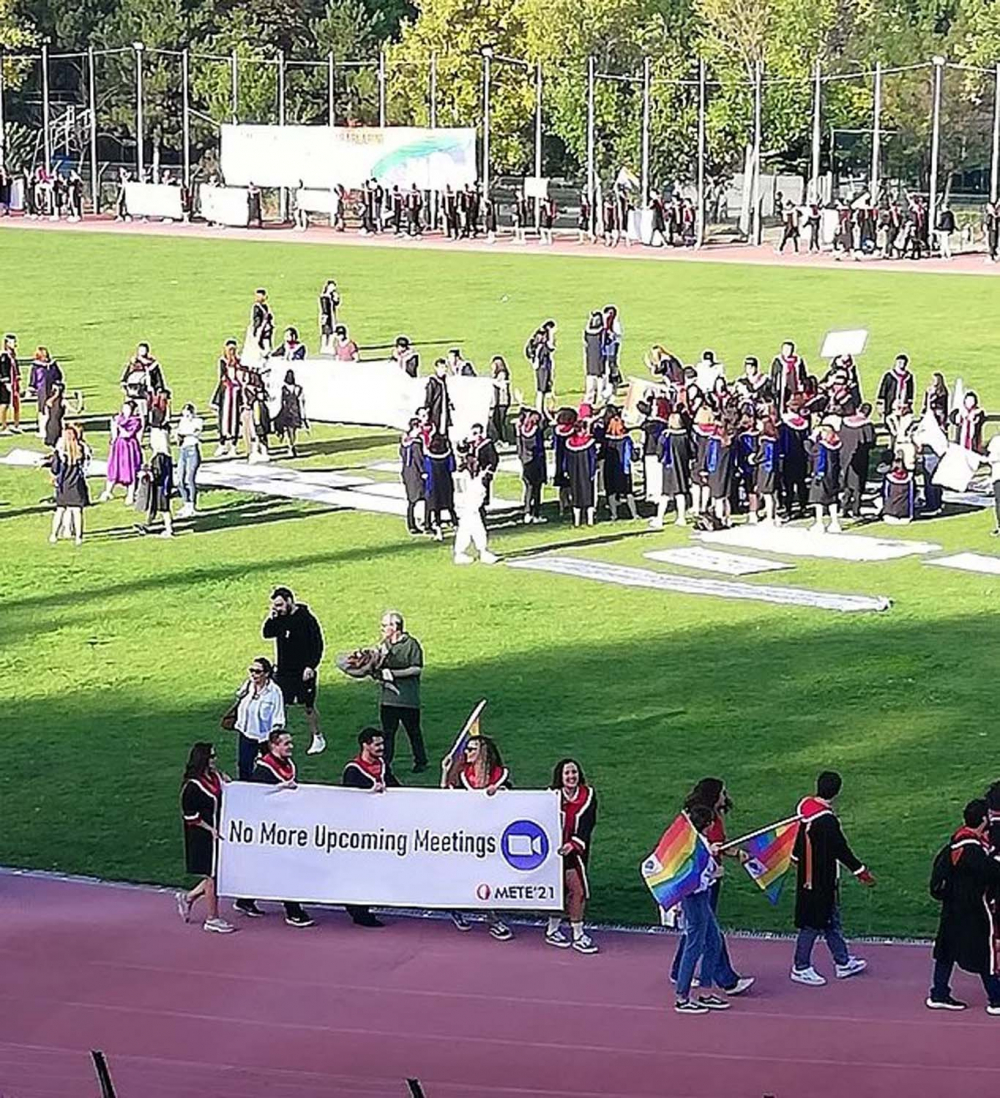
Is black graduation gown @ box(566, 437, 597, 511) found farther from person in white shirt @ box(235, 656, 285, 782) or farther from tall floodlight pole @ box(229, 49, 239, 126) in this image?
tall floodlight pole @ box(229, 49, 239, 126)

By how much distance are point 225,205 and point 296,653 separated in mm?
59501

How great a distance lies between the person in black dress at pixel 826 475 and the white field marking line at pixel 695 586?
3315 mm

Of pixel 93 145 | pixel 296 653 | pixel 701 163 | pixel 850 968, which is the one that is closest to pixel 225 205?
pixel 93 145

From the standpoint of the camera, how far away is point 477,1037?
13289 mm

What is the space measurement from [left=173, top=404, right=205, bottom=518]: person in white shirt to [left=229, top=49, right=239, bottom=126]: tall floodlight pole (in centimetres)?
4842

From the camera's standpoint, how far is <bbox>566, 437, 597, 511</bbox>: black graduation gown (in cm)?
2970

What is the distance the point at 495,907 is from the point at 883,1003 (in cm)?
260

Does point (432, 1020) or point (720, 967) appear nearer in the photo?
point (432, 1020)

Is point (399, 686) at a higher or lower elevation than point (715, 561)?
higher

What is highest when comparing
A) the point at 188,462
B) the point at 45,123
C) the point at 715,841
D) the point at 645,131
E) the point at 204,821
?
the point at 45,123

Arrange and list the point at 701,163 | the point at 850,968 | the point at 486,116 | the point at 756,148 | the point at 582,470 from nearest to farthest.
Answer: the point at 850,968, the point at 582,470, the point at 756,148, the point at 701,163, the point at 486,116

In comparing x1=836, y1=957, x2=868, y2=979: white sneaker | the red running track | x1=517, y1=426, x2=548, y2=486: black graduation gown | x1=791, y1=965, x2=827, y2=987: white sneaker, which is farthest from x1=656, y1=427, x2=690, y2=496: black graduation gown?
x1=791, y1=965, x2=827, y2=987: white sneaker

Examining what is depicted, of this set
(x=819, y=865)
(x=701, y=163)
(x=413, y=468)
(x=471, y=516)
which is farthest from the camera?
(x=701, y=163)

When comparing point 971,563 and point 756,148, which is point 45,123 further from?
point 971,563
